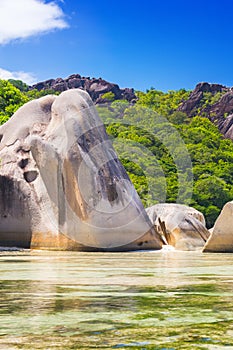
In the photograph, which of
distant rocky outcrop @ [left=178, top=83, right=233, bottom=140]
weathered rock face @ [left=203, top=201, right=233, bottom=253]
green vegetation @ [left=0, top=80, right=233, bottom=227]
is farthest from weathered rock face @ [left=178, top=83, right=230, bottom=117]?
weathered rock face @ [left=203, top=201, right=233, bottom=253]

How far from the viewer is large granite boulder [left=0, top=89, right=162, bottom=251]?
1577cm

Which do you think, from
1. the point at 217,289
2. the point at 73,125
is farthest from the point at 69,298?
the point at 73,125

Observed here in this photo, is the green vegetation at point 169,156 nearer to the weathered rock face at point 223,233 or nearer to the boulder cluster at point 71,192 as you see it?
the boulder cluster at point 71,192

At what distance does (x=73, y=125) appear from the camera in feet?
54.2

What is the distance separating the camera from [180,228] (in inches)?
811

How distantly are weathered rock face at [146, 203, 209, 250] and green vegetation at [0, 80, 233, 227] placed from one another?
13.0m

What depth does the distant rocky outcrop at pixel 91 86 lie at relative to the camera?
8794 cm

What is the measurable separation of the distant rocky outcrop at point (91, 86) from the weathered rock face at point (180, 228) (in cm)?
6257

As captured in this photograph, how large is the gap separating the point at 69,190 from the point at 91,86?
78683 millimetres

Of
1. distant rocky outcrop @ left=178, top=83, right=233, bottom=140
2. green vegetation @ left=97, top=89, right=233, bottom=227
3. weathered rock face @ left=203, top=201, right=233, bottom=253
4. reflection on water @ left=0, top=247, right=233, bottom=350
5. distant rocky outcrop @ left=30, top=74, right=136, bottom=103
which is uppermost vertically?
distant rocky outcrop @ left=30, top=74, right=136, bottom=103

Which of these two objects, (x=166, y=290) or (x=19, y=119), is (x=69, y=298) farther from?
(x=19, y=119)

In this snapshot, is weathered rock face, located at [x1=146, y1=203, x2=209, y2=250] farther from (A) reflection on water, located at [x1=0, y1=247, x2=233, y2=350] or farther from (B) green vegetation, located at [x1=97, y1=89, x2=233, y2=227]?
(A) reflection on water, located at [x1=0, y1=247, x2=233, y2=350]

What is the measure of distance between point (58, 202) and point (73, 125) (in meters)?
2.17

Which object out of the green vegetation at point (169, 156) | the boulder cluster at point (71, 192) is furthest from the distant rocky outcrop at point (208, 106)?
the boulder cluster at point (71, 192)
